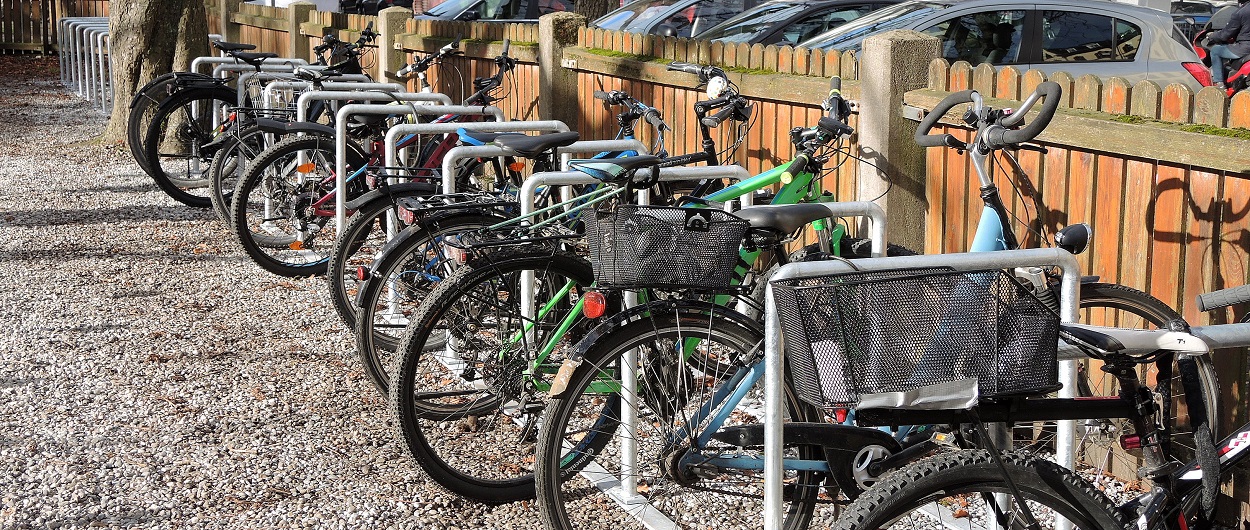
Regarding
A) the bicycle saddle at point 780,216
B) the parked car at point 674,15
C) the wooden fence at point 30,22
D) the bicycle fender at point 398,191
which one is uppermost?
the wooden fence at point 30,22

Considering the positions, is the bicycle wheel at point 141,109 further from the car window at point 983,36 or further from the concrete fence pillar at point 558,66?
the car window at point 983,36

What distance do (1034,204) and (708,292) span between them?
1.78 meters

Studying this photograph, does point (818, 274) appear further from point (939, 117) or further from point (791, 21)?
point (791, 21)

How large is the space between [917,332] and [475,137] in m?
3.70

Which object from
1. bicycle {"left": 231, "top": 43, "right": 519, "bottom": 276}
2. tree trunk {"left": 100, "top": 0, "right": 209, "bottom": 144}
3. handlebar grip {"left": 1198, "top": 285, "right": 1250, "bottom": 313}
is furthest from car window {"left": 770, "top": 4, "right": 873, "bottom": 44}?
tree trunk {"left": 100, "top": 0, "right": 209, "bottom": 144}

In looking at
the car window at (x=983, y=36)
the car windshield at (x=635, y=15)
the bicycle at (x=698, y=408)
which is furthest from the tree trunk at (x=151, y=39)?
the bicycle at (x=698, y=408)

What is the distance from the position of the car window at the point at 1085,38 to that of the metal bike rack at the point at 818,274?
5.09 m

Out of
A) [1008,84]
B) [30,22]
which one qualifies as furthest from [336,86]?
[30,22]

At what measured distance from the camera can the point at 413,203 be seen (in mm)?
4891

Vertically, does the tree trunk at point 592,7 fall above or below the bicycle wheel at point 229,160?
above

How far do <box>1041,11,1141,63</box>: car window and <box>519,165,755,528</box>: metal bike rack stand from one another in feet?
12.6

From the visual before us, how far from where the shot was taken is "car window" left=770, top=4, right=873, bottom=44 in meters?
8.09

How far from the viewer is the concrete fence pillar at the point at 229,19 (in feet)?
53.4

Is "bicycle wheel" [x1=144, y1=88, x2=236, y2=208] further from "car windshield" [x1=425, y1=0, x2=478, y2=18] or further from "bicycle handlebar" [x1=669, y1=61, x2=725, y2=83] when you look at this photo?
"bicycle handlebar" [x1=669, y1=61, x2=725, y2=83]
